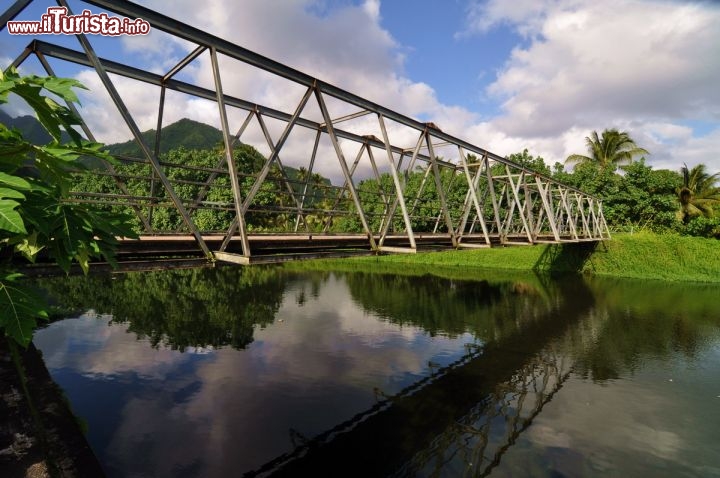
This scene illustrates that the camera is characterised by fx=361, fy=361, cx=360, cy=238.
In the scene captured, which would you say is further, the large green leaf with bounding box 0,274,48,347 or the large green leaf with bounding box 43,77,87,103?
the large green leaf with bounding box 43,77,87,103

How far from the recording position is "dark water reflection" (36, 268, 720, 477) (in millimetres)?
9438

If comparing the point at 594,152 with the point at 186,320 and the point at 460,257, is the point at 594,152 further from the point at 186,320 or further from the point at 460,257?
the point at 186,320

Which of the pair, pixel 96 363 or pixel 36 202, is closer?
pixel 36 202

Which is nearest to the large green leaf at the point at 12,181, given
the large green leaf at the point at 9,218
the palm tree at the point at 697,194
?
the large green leaf at the point at 9,218

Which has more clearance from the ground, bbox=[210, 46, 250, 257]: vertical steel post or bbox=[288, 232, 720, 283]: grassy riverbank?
bbox=[210, 46, 250, 257]: vertical steel post

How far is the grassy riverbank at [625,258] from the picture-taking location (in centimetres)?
3716

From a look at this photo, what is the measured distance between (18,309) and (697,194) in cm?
6139

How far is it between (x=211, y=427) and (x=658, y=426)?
44.1 ft

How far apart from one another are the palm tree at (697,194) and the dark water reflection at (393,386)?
73.8ft

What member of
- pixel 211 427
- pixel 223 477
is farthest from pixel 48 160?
pixel 211 427

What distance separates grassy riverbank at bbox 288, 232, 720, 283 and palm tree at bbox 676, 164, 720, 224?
7.30 metres

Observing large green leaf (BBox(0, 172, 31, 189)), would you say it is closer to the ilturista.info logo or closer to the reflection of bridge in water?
the ilturista.info logo

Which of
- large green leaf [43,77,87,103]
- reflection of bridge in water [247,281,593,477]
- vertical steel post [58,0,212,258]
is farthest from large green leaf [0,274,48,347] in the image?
reflection of bridge in water [247,281,593,477]

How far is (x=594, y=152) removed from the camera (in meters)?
51.3
